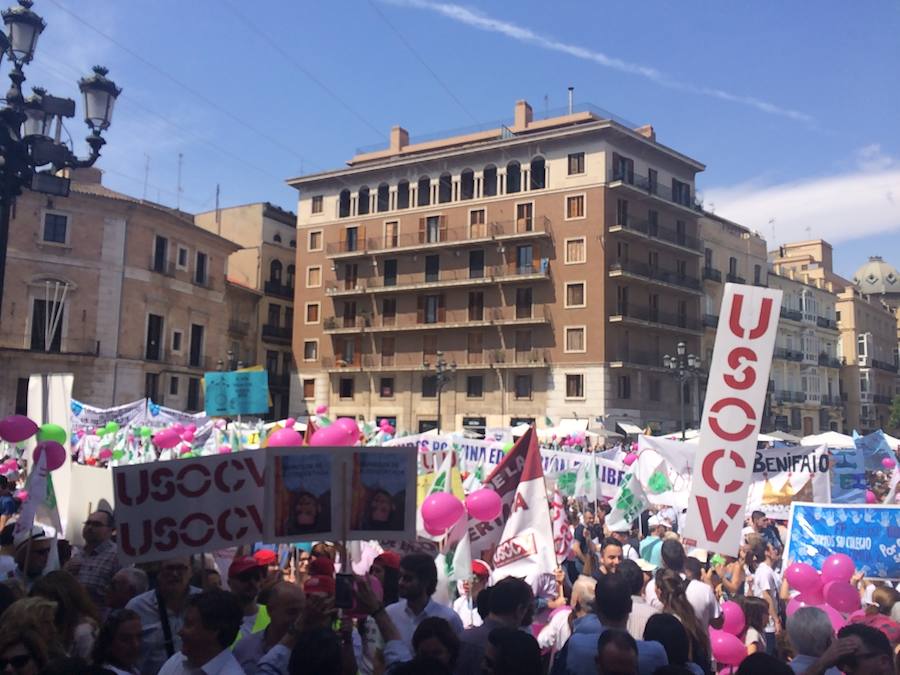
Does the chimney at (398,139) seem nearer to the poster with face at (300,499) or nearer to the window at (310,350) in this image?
the window at (310,350)

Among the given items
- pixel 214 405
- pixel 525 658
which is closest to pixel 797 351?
pixel 214 405

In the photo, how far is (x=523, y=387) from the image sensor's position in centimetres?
4053

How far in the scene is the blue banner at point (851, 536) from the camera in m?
7.04

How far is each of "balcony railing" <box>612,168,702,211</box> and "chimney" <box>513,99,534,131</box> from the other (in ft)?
20.1

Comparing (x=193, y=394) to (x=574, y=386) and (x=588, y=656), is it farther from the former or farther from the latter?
(x=588, y=656)

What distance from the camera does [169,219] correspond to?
3988 cm

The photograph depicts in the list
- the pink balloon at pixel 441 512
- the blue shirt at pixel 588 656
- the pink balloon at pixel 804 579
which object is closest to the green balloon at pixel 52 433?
the pink balloon at pixel 441 512

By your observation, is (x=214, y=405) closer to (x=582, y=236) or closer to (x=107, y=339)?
(x=107, y=339)

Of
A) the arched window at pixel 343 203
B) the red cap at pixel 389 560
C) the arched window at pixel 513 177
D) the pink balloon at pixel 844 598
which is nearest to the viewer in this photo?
the red cap at pixel 389 560

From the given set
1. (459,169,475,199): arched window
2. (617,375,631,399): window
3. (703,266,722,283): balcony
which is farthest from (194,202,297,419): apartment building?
(703,266,722,283): balcony

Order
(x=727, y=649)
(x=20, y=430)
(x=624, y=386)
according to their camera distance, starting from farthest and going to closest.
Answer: (x=624, y=386) < (x=20, y=430) < (x=727, y=649)

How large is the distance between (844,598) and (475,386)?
36294 mm

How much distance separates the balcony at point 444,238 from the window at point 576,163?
2.60 m

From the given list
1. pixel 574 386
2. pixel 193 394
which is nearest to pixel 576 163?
pixel 574 386
